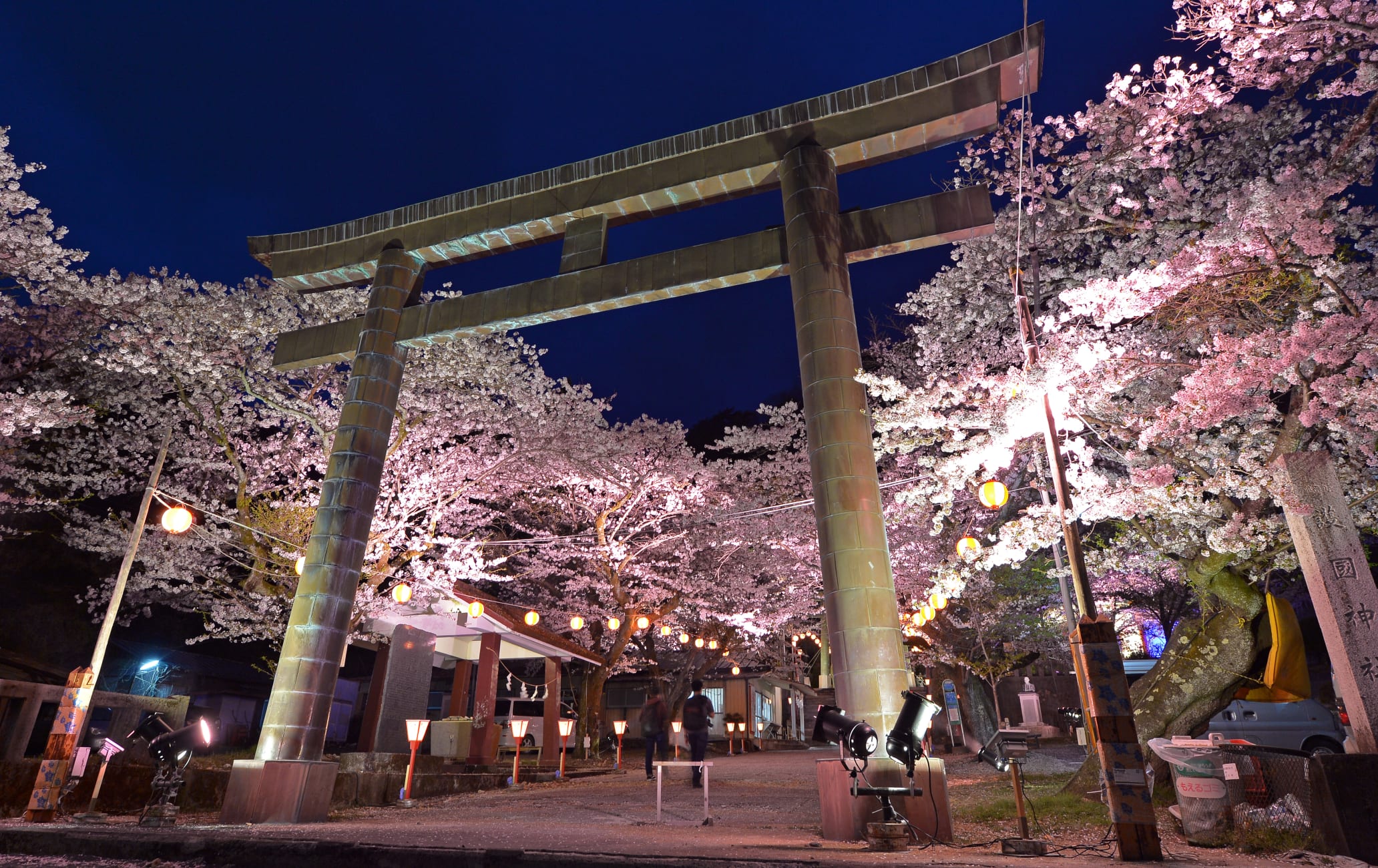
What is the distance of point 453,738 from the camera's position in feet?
64.5

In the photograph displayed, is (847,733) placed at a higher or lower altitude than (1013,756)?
higher

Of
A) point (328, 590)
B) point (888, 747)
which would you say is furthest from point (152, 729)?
point (888, 747)

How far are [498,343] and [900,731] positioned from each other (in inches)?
608

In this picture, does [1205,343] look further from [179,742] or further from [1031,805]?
[179,742]

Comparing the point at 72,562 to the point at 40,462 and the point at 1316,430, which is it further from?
the point at 1316,430

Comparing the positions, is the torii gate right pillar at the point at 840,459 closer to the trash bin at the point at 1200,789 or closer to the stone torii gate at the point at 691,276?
the stone torii gate at the point at 691,276

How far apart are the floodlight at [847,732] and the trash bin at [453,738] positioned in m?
15.3

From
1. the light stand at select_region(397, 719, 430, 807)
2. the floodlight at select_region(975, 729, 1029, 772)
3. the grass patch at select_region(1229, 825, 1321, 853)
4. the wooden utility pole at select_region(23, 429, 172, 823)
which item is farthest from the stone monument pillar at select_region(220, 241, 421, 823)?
the grass patch at select_region(1229, 825, 1321, 853)

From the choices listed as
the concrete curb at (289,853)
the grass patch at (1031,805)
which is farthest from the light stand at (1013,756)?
the concrete curb at (289,853)

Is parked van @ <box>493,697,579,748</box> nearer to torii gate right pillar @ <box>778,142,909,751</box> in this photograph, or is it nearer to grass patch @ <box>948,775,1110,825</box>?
grass patch @ <box>948,775,1110,825</box>

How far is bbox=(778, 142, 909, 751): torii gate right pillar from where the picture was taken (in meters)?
7.39

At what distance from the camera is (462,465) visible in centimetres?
1862

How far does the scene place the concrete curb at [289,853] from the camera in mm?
4758

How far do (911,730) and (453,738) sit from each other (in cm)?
1659
